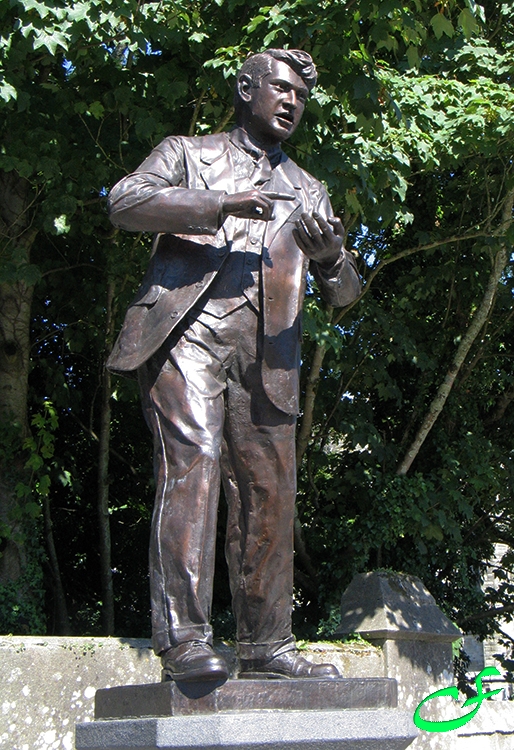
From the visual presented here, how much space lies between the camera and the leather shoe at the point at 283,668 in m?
3.59

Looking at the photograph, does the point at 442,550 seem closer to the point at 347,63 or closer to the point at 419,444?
the point at 419,444

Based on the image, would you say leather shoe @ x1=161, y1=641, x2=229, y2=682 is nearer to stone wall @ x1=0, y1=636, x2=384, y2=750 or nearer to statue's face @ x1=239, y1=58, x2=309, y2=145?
statue's face @ x1=239, y1=58, x2=309, y2=145

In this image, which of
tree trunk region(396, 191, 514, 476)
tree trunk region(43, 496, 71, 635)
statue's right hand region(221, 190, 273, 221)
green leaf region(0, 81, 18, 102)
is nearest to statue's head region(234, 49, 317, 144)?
statue's right hand region(221, 190, 273, 221)

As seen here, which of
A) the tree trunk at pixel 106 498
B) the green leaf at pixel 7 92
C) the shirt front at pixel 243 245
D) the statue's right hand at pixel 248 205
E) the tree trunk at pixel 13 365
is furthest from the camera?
the tree trunk at pixel 106 498

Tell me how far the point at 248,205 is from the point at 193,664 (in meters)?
1.49

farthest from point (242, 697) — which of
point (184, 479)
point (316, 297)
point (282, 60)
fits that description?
point (316, 297)

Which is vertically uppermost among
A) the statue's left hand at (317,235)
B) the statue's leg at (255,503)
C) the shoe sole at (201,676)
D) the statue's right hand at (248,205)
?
the statue's right hand at (248,205)

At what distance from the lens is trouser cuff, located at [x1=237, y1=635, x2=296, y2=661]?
3.74 meters

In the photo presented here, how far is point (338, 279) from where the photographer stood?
4.01m

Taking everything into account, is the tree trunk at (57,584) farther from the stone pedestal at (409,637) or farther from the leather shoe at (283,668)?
the leather shoe at (283,668)

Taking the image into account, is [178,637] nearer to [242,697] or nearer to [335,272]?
[242,697]

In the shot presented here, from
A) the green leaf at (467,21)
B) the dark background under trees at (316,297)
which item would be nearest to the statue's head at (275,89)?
the dark background under trees at (316,297)

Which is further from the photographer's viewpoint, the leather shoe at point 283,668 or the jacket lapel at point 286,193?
the jacket lapel at point 286,193

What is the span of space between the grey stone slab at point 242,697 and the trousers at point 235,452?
1.43ft
